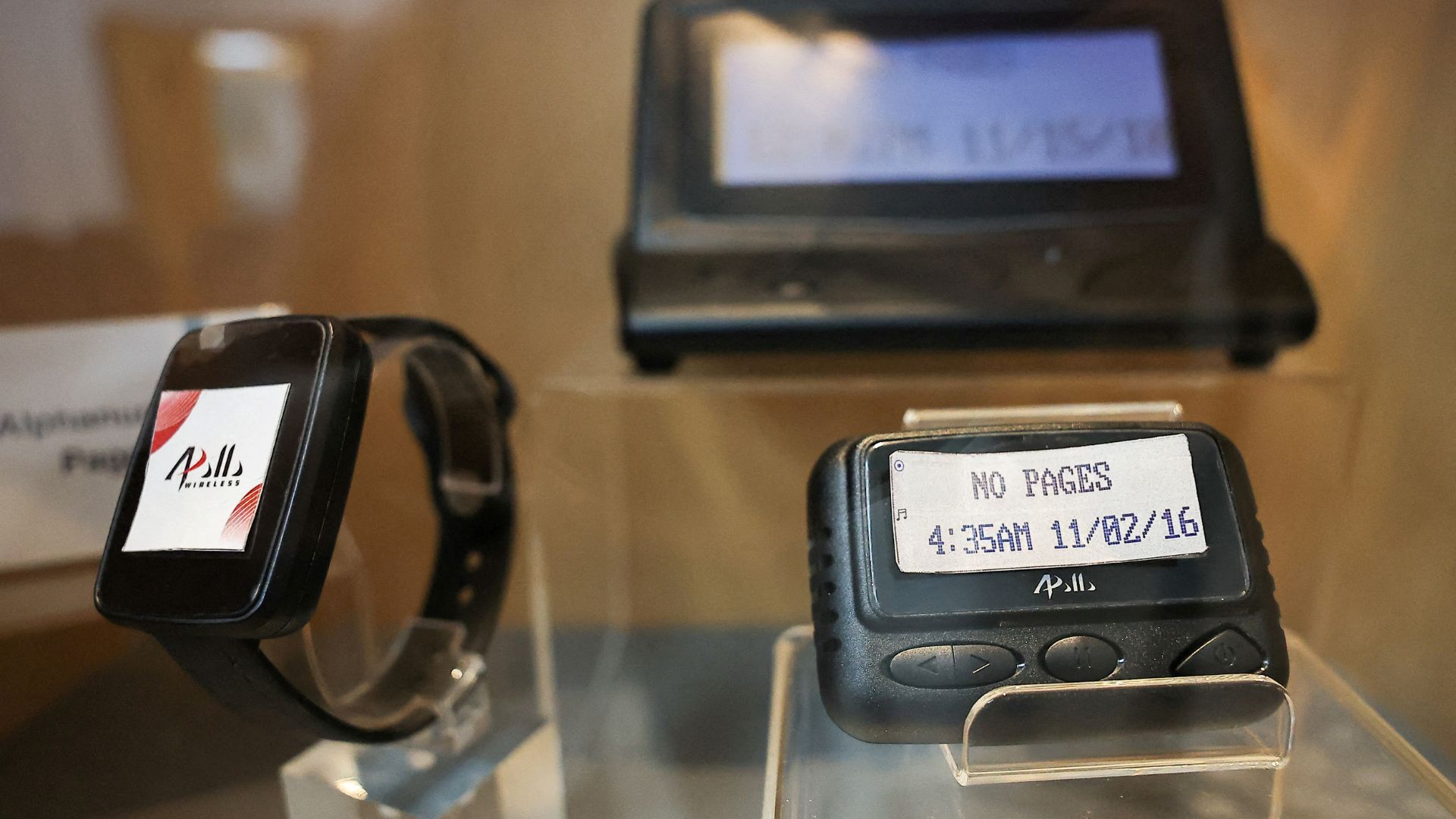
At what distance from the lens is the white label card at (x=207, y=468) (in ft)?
1.16

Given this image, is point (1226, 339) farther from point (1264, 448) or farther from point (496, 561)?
point (496, 561)

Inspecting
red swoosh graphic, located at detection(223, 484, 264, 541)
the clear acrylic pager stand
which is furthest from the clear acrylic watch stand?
red swoosh graphic, located at detection(223, 484, 264, 541)

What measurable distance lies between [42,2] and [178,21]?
2.9 inches

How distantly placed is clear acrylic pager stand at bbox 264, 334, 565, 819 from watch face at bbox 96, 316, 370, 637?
0.03 m

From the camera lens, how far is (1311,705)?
0.44 meters

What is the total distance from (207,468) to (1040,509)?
1.11 feet

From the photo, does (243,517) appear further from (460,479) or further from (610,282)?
(610,282)

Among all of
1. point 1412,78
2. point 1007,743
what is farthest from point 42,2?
point 1412,78

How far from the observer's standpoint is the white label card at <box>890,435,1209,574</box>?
36 cm

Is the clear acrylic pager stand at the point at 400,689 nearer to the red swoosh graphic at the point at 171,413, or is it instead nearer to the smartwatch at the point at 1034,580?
the red swoosh graphic at the point at 171,413

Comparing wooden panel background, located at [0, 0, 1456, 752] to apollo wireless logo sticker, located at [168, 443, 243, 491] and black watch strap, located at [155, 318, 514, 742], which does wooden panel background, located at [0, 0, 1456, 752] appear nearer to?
black watch strap, located at [155, 318, 514, 742]

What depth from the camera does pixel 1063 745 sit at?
0.38 meters

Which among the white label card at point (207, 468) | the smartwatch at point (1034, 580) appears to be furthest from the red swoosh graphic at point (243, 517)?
the smartwatch at point (1034, 580)

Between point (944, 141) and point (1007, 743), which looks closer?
point (1007, 743)
